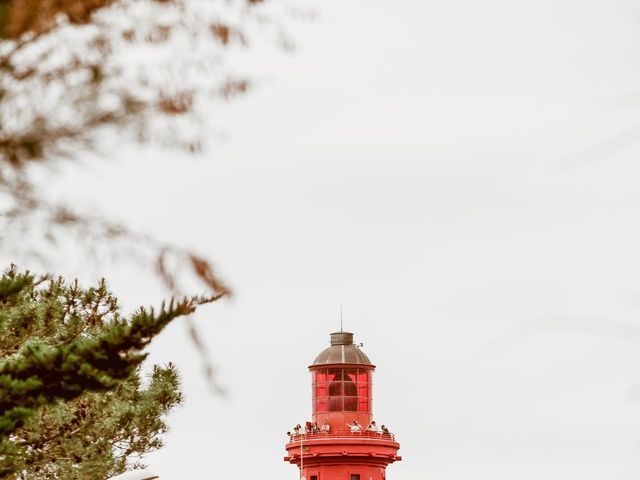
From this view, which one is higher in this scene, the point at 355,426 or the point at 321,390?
the point at 321,390

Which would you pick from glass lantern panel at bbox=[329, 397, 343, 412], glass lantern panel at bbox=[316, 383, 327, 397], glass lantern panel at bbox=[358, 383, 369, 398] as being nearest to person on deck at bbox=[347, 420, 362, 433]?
glass lantern panel at bbox=[329, 397, 343, 412]

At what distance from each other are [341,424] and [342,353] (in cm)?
294

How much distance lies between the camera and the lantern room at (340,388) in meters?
59.8

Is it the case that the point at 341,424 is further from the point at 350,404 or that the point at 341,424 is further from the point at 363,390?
the point at 363,390

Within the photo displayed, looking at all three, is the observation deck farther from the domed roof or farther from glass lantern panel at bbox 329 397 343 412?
the domed roof

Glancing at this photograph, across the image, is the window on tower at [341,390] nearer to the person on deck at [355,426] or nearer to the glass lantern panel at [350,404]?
the glass lantern panel at [350,404]

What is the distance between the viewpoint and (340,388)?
59.7 meters

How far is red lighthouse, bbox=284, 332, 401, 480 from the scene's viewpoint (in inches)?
2349

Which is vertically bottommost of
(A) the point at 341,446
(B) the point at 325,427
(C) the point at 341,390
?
(A) the point at 341,446

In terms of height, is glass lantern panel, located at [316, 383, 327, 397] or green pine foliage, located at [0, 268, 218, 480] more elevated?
glass lantern panel, located at [316, 383, 327, 397]

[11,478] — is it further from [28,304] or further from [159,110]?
[159,110]

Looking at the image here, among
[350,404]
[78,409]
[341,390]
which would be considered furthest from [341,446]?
[78,409]

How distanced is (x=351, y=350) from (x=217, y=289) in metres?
55.1

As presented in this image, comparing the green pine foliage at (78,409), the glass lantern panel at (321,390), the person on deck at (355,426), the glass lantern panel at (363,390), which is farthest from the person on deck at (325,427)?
the green pine foliage at (78,409)
